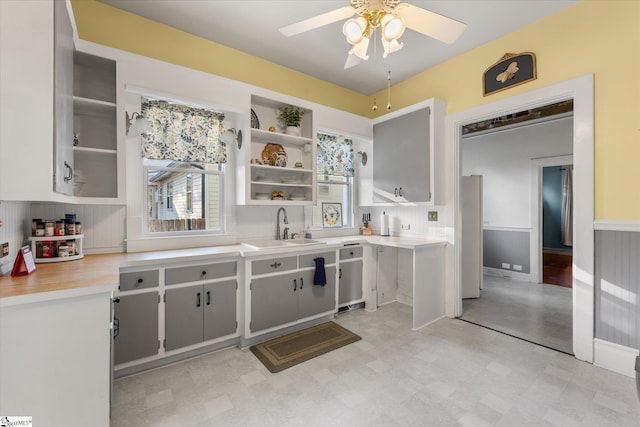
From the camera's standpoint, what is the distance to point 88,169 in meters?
2.35

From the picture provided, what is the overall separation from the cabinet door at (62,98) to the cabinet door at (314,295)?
6.94 ft

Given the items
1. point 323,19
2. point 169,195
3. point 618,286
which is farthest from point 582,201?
point 169,195

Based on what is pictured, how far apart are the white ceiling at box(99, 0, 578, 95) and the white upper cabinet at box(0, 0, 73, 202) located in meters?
1.42

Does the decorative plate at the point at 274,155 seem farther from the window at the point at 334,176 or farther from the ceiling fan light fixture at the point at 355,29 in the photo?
the ceiling fan light fixture at the point at 355,29

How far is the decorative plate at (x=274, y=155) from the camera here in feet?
11.1

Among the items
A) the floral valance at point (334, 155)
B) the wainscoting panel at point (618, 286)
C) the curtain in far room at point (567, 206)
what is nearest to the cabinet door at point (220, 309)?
the floral valance at point (334, 155)

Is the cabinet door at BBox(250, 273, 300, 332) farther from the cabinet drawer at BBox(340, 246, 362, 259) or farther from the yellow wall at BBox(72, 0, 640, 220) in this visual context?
the yellow wall at BBox(72, 0, 640, 220)

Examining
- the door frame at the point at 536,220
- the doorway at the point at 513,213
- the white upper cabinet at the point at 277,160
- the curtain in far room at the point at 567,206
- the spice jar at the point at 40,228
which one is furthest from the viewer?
the curtain in far room at the point at 567,206

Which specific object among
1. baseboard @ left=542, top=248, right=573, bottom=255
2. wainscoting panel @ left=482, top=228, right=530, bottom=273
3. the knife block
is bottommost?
baseboard @ left=542, top=248, right=573, bottom=255

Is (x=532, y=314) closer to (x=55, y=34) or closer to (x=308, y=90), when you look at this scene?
(x=308, y=90)

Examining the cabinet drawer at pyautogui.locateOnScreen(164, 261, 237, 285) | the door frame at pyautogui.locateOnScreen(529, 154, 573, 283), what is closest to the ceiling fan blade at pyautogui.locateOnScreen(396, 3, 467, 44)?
the cabinet drawer at pyautogui.locateOnScreen(164, 261, 237, 285)

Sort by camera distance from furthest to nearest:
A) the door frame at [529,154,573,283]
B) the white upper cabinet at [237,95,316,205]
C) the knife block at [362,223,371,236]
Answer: the door frame at [529,154,573,283], the knife block at [362,223,371,236], the white upper cabinet at [237,95,316,205]

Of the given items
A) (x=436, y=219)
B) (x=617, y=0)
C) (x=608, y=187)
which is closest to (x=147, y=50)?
(x=436, y=219)

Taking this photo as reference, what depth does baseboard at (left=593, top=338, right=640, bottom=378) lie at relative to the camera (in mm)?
2201
